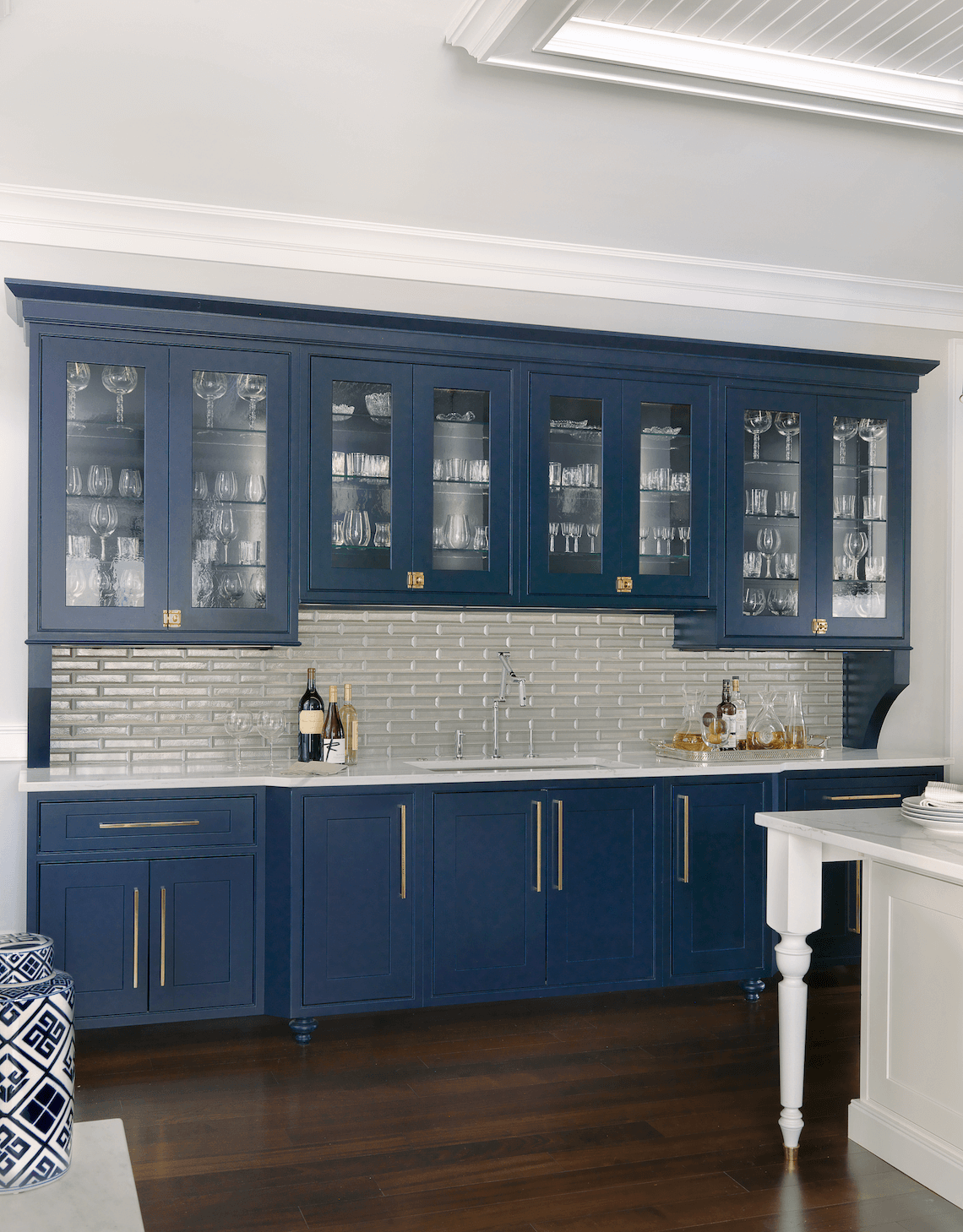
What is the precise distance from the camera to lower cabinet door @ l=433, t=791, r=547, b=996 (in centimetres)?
388

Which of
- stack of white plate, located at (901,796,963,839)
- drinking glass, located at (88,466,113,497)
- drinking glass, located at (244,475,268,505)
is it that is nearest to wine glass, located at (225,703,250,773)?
drinking glass, located at (244,475,268,505)

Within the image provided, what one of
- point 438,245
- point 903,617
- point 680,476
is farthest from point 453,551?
point 903,617

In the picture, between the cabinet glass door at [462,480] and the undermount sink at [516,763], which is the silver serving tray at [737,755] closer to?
the undermount sink at [516,763]

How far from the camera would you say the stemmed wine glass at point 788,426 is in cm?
454

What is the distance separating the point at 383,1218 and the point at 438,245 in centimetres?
347

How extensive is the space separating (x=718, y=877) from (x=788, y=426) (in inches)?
73.9

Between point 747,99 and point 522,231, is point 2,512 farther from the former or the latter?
point 747,99

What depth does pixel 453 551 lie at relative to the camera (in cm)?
412

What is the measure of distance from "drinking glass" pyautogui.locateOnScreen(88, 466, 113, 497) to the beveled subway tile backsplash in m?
0.64

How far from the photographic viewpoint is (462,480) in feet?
13.6

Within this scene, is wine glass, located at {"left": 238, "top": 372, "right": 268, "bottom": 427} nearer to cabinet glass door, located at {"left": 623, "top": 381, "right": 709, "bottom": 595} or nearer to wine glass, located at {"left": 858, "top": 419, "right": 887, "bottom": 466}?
cabinet glass door, located at {"left": 623, "top": 381, "right": 709, "bottom": 595}

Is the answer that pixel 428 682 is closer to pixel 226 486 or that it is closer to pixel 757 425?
pixel 226 486

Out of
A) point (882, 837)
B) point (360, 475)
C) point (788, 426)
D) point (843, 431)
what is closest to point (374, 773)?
point (360, 475)

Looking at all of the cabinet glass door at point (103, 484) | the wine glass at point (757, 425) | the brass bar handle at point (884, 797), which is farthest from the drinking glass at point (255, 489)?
the brass bar handle at point (884, 797)
